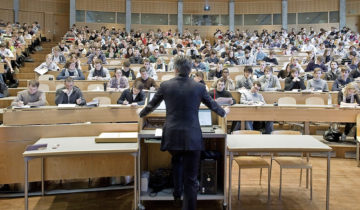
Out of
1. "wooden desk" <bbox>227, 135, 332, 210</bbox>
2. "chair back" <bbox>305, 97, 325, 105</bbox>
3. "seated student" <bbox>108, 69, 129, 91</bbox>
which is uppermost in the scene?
"seated student" <bbox>108, 69, 129, 91</bbox>

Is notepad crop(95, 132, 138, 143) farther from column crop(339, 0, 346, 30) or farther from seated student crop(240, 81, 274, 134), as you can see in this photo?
column crop(339, 0, 346, 30)

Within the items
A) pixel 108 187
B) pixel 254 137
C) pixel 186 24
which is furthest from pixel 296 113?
pixel 186 24

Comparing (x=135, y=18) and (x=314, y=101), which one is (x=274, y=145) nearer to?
(x=314, y=101)

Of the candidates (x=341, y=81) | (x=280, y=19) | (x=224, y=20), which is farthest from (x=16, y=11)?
(x=341, y=81)

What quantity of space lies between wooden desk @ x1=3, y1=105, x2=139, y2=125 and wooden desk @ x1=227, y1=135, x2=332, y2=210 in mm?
1650

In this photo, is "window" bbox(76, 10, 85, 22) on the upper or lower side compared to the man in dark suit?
upper

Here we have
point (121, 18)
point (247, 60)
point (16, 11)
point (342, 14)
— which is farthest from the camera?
point (121, 18)

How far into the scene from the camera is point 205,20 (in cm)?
1916

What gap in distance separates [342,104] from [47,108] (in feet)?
14.4

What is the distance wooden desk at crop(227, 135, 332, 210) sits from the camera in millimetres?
3260

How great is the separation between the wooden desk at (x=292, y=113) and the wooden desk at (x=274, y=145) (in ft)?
5.36

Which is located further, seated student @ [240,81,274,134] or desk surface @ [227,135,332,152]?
seated student @ [240,81,274,134]

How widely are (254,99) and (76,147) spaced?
351cm

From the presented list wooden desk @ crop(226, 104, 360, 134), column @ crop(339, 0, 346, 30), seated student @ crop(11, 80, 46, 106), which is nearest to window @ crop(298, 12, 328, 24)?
column @ crop(339, 0, 346, 30)
